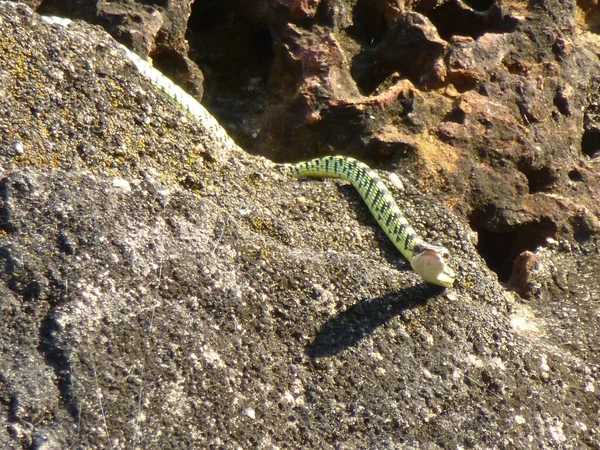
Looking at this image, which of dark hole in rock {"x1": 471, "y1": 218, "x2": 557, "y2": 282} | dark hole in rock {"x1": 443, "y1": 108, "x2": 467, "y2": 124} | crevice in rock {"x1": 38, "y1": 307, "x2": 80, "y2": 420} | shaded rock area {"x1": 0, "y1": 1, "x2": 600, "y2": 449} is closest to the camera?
crevice in rock {"x1": 38, "y1": 307, "x2": 80, "y2": 420}

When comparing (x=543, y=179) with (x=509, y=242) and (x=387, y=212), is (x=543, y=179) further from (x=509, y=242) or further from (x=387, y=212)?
(x=387, y=212)

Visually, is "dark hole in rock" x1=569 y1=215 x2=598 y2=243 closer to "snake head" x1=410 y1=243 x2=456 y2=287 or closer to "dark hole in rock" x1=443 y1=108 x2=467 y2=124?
"dark hole in rock" x1=443 y1=108 x2=467 y2=124

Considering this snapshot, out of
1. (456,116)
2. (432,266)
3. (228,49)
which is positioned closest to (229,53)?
(228,49)

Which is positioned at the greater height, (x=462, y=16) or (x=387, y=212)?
(x=462, y=16)

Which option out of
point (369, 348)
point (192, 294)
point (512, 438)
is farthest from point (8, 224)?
point (512, 438)

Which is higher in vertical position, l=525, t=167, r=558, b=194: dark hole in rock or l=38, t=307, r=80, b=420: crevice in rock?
l=525, t=167, r=558, b=194: dark hole in rock

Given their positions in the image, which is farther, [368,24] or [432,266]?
[368,24]

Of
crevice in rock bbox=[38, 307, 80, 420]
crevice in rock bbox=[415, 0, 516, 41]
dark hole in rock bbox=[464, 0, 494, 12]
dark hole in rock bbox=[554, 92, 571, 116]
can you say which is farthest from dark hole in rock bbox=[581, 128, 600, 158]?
crevice in rock bbox=[38, 307, 80, 420]
